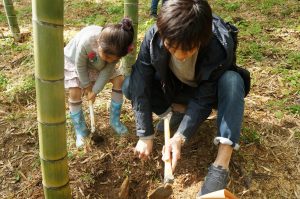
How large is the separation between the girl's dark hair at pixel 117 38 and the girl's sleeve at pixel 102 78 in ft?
0.84

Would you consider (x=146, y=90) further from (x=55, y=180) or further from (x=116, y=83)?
(x=55, y=180)

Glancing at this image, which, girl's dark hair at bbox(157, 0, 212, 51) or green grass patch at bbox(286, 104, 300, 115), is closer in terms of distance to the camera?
girl's dark hair at bbox(157, 0, 212, 51)

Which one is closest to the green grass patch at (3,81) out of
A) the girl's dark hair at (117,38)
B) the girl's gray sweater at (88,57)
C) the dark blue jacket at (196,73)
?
the girl's gray sweater at (88,57)

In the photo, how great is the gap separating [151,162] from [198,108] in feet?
1.71

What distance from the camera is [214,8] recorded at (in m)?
5.87

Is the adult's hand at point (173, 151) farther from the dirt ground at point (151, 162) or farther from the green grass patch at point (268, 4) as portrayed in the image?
the green grass patch at point (268, 4)

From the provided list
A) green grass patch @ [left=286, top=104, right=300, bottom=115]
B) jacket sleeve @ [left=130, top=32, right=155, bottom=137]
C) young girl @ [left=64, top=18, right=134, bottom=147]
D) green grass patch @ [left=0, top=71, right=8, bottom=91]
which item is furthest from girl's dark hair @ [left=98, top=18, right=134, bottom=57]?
green grass patch @ [left=0, top=71, right=8, bottom=91]

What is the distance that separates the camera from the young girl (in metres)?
2.40

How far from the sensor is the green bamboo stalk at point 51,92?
1514mm

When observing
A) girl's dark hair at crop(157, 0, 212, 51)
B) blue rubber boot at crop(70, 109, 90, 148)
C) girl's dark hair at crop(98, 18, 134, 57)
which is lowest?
blue rubber boot at crop(70, 109, 90, 148)

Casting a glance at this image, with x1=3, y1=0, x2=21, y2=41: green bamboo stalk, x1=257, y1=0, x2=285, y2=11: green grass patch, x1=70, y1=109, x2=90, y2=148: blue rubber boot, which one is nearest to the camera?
x1=70, y1=109, x2=90, y2=148: blue rubber boot

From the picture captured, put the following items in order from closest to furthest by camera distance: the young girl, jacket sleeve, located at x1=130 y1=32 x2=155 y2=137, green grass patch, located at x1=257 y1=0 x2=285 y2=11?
jacket sleeve, located at x1=130 y1=32 x2=155 y2=137 < the young girl < green grass patch, located at x1=257 y1=0 x2=285 y2=11

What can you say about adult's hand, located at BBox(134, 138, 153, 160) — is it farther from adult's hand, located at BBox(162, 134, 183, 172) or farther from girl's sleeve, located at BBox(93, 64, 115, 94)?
girl's sleeve, located at BBox(93, 64, 115, 94)

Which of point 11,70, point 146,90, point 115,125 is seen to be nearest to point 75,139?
point 115,125
